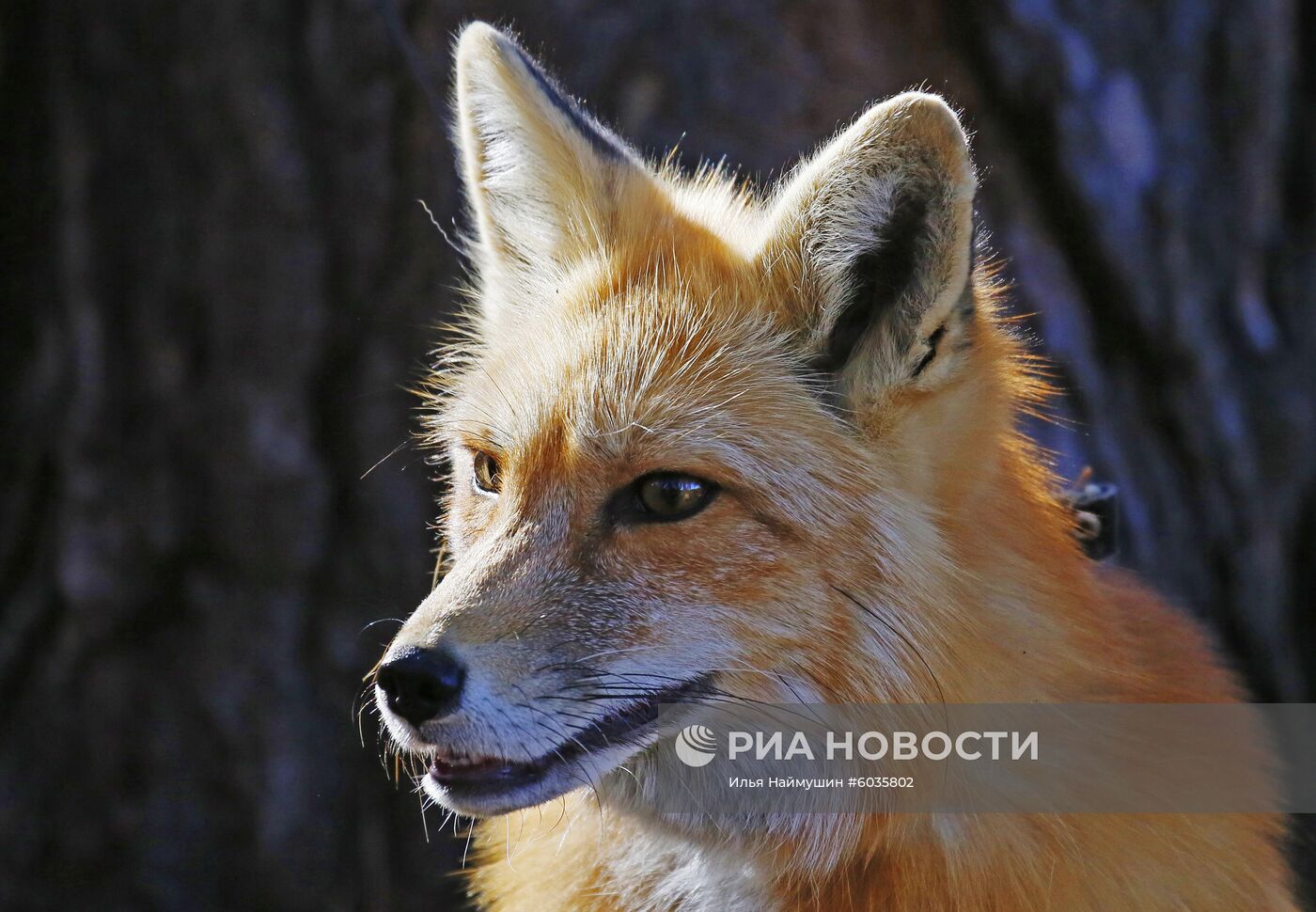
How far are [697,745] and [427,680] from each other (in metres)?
0.59

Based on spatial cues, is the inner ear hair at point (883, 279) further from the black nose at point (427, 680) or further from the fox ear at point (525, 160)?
the black nose at point (427, 680)

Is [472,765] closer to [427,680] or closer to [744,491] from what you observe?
[427,680]

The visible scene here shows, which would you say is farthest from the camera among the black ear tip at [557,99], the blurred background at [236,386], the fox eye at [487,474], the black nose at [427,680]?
the blurred background at [236,386]

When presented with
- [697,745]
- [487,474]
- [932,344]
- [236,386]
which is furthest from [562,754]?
[236,386]

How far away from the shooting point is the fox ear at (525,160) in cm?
271

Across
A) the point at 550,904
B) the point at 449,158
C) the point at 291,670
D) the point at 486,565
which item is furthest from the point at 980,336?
the point at 291,670

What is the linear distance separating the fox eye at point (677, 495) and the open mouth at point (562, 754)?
316 millimetres

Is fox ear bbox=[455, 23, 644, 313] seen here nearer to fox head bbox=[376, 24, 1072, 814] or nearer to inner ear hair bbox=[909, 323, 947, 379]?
fox head bbox=[376, 24, 1072, 814]

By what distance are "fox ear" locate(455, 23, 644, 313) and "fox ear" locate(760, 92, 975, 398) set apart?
58 centimetres

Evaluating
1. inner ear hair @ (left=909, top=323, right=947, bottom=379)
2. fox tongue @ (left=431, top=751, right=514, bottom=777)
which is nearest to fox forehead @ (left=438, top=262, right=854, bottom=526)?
inner ear hair @ (left=909, top=323, right=947, bottom=379)

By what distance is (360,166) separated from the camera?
12.1 feet

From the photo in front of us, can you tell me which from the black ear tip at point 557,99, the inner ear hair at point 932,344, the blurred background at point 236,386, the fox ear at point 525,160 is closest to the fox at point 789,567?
the inner ear hair at point 932,344

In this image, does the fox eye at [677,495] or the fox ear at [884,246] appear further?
the fox eye at [677,495]

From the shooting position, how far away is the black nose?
1985mm
